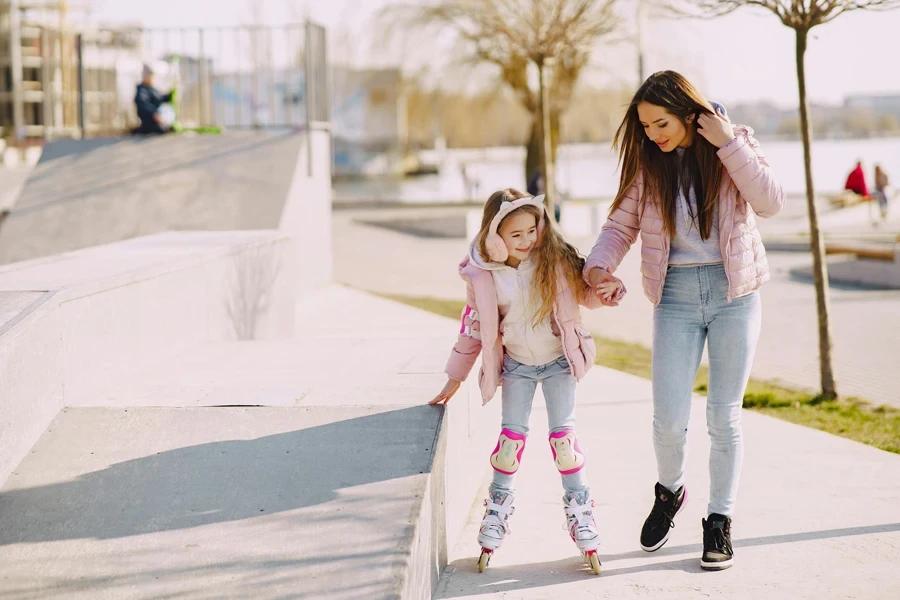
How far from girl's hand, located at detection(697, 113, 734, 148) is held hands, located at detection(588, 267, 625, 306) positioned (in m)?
0.61

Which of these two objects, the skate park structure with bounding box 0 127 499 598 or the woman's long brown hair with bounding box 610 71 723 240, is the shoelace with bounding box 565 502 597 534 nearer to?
the skate park structure with bounding box 0 127 499 598

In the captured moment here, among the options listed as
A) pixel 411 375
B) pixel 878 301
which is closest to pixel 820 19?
pixel 411 375

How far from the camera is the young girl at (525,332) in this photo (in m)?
3.84

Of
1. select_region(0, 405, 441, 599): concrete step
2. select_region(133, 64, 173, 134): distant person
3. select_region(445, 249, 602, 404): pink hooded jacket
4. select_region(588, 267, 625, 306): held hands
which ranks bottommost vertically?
select_region(0, 405, 441, 599): concrete step

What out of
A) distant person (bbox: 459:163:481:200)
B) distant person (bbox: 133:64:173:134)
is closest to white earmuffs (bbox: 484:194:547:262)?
distant person (bbox: 133:64:173:134)

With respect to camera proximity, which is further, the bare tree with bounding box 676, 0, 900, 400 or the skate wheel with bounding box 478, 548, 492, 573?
the bare tree with bounding box 676, 0, 900, 400

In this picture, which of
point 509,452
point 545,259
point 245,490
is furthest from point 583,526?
point 245,490

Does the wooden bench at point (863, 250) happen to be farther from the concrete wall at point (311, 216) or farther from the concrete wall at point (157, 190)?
the concrete wall at point (157, 190)

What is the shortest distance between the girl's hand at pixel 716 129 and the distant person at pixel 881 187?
27864 mm

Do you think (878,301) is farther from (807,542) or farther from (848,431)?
(807,542)

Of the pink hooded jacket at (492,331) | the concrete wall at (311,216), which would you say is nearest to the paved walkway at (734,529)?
the pink hooded jacket at (492,331)

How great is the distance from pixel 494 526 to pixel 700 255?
4.11 feet

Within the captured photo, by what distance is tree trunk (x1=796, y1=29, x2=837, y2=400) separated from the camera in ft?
23.7

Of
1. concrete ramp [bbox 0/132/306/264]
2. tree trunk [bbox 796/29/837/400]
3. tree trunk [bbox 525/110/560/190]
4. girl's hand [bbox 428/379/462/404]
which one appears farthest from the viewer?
tree trunk [bbox 525/110/560/190]
